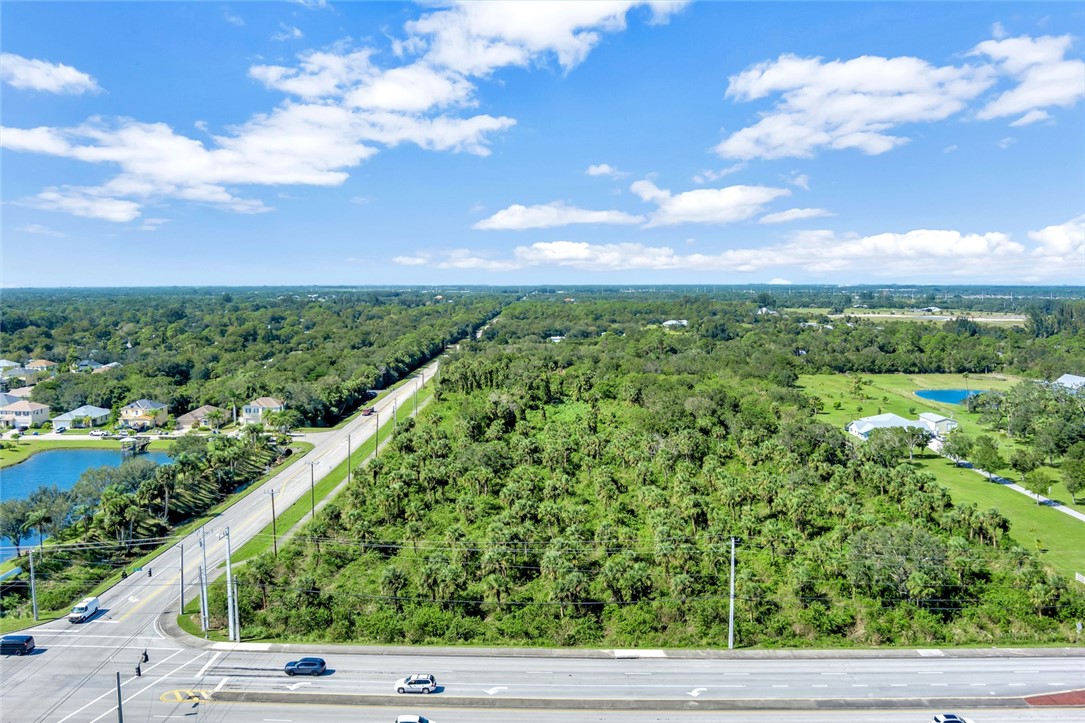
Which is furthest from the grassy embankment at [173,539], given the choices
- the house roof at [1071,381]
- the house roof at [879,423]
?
the house roof at [1071,381]

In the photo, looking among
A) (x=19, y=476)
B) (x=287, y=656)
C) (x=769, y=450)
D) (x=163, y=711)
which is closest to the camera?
(x=163, y=711)

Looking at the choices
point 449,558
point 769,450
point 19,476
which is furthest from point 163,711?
point 19,476

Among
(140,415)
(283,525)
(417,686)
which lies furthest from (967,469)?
(140,415)

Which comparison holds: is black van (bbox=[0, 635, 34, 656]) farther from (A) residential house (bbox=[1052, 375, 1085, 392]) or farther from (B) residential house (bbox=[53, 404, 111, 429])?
(A) residential house (bbox=[1052, 375, 1085, 392])

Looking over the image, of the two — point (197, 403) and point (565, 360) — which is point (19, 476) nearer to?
point (197, 403)

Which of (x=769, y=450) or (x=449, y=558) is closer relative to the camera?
(x=449, y=558)

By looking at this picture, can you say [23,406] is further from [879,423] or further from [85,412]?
[879,423]

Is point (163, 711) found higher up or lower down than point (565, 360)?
lower down

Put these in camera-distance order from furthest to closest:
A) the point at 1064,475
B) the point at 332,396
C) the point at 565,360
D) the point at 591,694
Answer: the point at 565,360, the point at 332,396, the point at 1064,475, the point at 591,694
